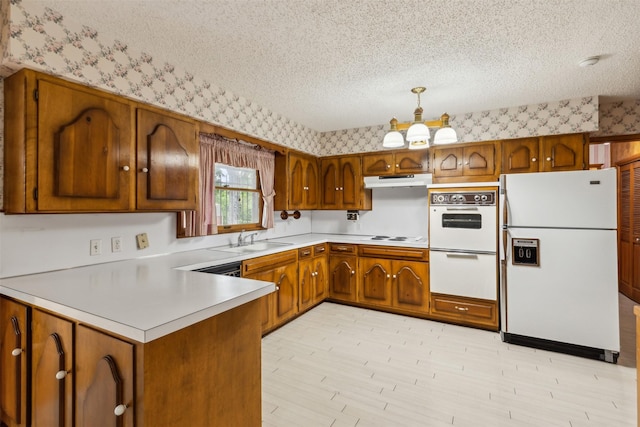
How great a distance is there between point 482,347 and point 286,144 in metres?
3.02

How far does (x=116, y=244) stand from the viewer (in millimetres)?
2307

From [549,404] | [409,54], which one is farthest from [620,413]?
[409,54]

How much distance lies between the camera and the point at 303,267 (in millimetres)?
3633

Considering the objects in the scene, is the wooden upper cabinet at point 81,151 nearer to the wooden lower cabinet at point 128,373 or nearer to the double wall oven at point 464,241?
the wooden lower cabinet at point 128,373

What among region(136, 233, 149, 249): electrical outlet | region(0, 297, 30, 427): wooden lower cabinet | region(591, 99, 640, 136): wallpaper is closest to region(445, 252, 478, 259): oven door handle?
region(591, 99, 640, 136): wallpaper

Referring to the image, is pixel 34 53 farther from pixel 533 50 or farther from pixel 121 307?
pixel 533 50

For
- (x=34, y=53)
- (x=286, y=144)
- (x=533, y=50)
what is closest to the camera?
(x=34, y=53)

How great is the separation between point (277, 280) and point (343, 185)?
182cm

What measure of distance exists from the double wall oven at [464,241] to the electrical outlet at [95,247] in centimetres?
308

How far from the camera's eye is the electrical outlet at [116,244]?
90.0 inches

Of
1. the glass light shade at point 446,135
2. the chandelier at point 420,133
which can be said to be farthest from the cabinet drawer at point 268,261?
the glass light shade at point 446,135

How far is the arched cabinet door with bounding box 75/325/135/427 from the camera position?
1.09 m

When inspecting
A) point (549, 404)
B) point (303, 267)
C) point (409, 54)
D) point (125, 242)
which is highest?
point (409, 54)

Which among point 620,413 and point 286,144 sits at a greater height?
point 286,144
